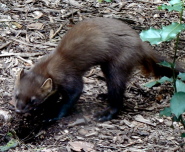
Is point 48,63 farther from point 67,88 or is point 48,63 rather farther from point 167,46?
point 167,46

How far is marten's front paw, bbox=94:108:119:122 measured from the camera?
6199 millimetres

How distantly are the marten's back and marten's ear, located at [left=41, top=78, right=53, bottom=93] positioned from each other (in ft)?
1.50

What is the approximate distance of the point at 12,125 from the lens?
20.2 ft

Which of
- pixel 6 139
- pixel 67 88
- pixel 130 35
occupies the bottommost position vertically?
pixel 6 139

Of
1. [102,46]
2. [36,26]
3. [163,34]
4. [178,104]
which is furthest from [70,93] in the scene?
[36,26]

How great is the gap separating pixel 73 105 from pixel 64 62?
→ 2.08 feet

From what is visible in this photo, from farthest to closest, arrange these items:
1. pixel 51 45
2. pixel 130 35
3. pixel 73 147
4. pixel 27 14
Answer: pixel 27 14
pixel 51 45
pixel 130 35
pixel 73 147

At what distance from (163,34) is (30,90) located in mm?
2478

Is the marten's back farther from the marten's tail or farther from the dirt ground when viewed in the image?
the dirt ground

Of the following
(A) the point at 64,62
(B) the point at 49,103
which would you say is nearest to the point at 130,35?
(A) the point at 64,62

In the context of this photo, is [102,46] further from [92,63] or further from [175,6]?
[175,6]

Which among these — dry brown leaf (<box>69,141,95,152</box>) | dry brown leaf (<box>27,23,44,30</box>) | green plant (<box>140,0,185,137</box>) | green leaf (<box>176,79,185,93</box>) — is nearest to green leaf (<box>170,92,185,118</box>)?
green plant (<box>140,0,185,137</box>)

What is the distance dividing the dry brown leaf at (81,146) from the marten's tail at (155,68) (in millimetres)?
1673

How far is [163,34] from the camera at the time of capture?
4055 mm
